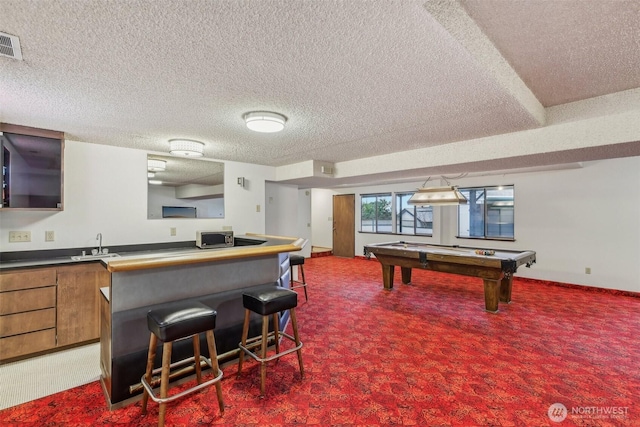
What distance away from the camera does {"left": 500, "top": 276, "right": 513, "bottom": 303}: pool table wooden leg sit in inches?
175

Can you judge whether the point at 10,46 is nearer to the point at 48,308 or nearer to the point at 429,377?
the point at 48,308

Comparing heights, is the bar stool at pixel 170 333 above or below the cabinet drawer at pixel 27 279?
below

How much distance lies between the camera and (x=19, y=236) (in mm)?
3178

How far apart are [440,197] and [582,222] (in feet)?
10.0

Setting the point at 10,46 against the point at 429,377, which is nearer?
the point at 10,46

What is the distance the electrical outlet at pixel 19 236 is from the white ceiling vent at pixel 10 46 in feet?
7.83

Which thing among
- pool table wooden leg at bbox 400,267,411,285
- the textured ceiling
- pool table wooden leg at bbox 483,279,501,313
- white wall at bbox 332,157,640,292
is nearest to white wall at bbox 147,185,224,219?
the textured ceiling

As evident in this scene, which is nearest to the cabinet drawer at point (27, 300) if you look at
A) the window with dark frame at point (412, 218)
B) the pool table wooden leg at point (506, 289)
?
the pool table wooden leg at point (506, 289)

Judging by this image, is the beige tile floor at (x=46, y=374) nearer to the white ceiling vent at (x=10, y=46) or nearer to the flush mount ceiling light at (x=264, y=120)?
the white ceiling vent at (x=10, y=46)

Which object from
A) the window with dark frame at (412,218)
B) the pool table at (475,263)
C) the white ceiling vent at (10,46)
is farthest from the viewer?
the window with dark frame at (412,218)

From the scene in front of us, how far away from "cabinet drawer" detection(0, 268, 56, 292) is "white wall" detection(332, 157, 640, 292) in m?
7.32

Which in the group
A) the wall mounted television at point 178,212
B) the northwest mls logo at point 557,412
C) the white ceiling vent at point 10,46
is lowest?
the northwest mls logo at point 557,412

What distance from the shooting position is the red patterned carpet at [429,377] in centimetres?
197

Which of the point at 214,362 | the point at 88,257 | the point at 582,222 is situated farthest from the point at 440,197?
the point at 88,257
